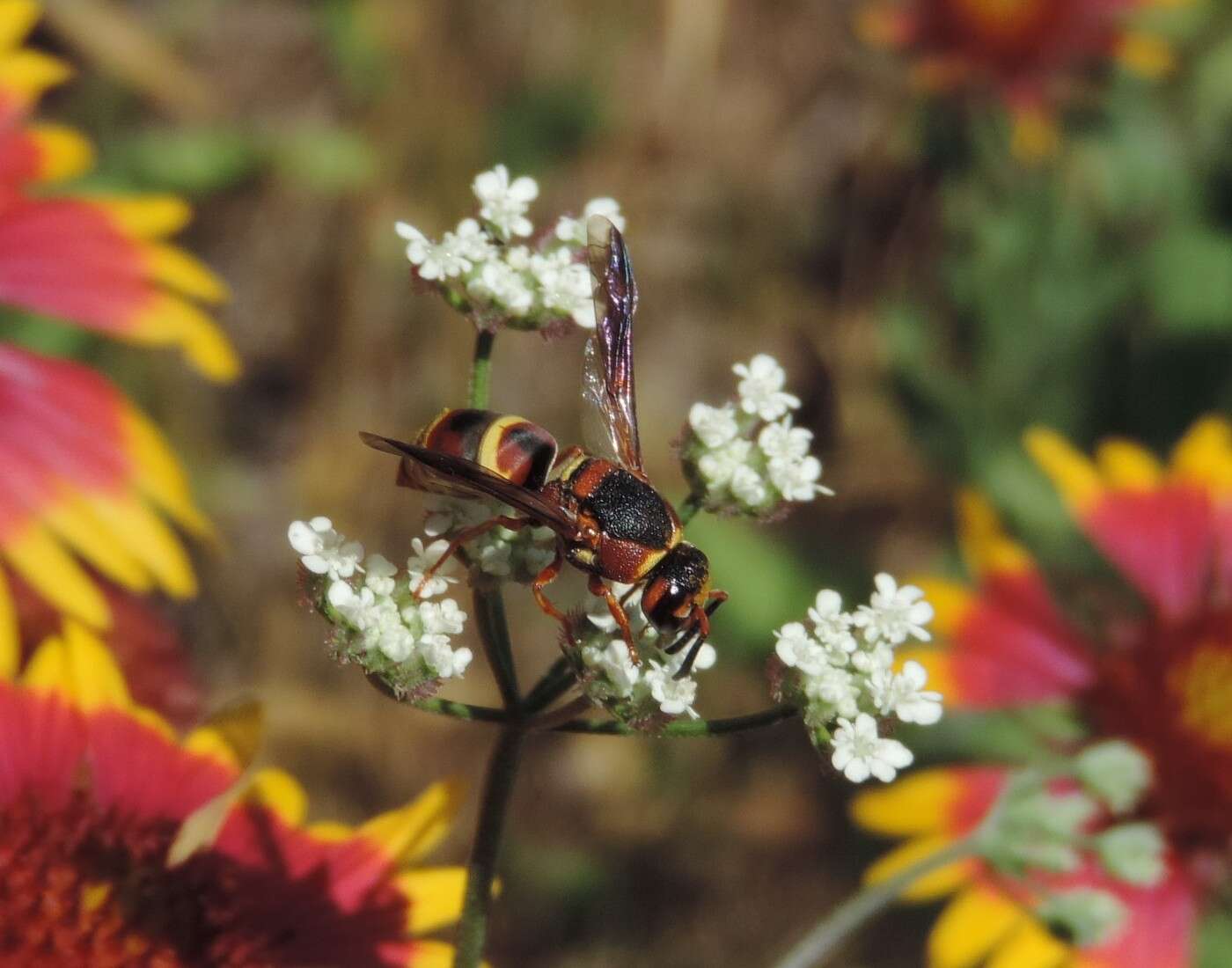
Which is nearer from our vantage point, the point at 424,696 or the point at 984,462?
the point at 424,696

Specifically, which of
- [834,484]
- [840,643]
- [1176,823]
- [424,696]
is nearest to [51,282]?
[424,696]

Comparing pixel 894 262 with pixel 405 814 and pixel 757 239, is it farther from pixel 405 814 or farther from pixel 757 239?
pixel 405 814

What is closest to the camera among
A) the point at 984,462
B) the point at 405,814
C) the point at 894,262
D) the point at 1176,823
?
the point at 405,814

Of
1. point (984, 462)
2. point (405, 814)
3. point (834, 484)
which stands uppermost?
point (834, 484)

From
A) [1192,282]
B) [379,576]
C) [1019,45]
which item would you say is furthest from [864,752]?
[1019,45]

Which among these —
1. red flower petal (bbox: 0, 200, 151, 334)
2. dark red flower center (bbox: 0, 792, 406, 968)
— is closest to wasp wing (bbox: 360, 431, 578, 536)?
dark red flower center (bbox: 0, 792, 406, 968)

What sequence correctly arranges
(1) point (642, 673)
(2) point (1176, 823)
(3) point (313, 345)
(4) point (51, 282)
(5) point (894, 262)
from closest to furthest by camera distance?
(1) point (642, 673)
(4) point (51, 282)
(2) point (1176, 823)
(3) point (313, 345)
(5) point (894, 262)

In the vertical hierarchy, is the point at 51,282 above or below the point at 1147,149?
below
